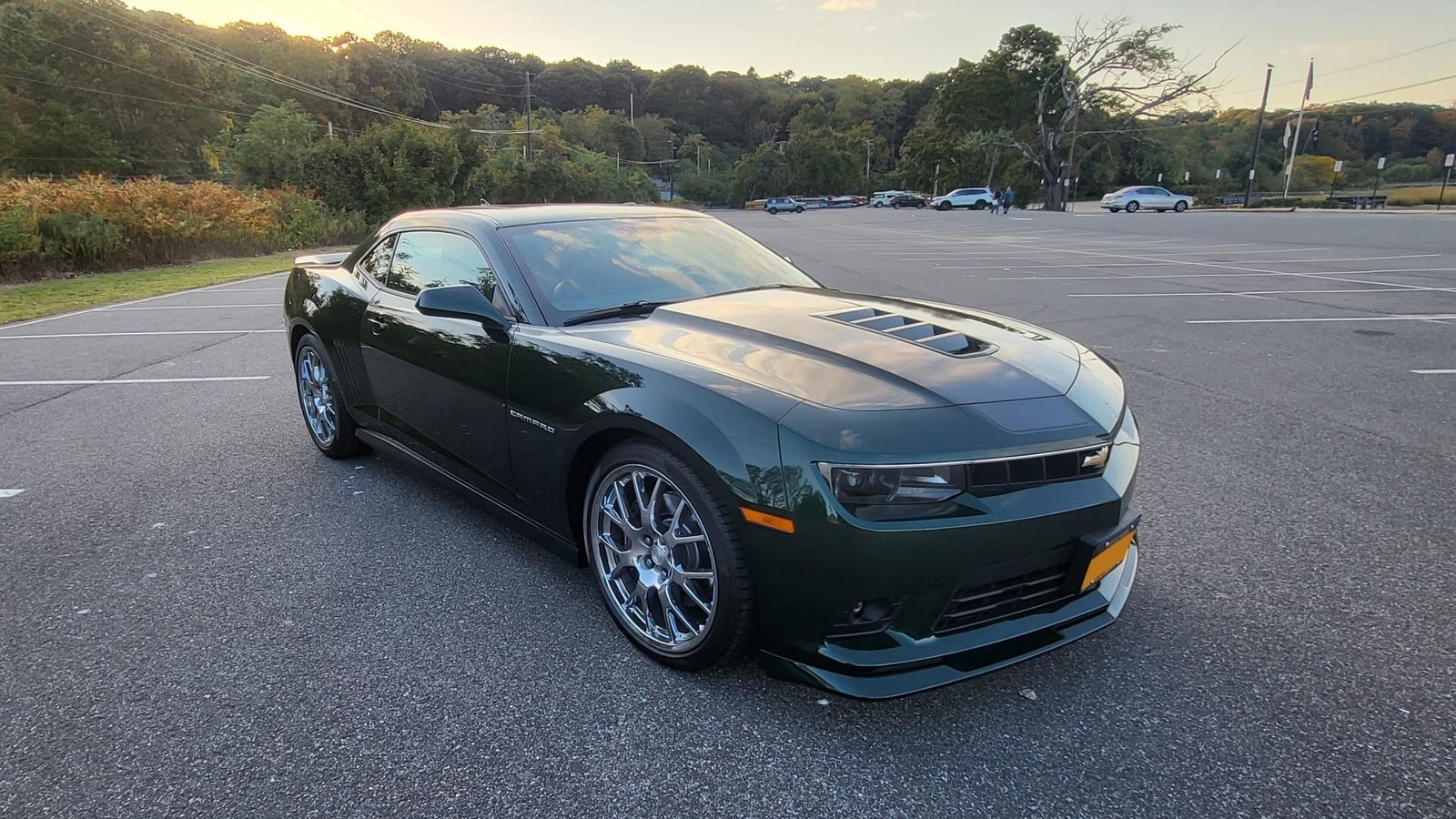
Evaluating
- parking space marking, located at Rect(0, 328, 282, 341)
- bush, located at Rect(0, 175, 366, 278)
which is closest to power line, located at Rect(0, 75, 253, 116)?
bush, located at Rect(0, 175, 366, 278)

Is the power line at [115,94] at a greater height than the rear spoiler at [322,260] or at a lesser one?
greater

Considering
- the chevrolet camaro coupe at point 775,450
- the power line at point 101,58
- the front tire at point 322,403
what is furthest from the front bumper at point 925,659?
the power line at point 101,58

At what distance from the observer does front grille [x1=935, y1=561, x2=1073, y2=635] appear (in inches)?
82.5

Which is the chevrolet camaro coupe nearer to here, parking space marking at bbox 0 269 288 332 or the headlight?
the headlight

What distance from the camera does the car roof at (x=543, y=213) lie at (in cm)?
348

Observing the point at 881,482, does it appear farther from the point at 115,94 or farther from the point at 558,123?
the point at 558,123

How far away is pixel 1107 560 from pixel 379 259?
3777 millimetres

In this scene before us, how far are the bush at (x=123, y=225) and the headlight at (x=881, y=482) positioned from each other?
18595 millimetres

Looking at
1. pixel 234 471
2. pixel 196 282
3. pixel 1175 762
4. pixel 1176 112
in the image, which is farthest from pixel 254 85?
pixel 1175 762

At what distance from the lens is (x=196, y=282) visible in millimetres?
15188

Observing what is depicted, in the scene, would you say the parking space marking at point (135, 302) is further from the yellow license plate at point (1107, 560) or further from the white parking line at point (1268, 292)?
the white parking line at point (1268, 292)

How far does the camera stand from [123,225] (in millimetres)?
17156

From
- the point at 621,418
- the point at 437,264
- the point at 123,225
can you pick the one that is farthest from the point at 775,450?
the point at 123,225

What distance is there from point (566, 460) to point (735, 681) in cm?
94
